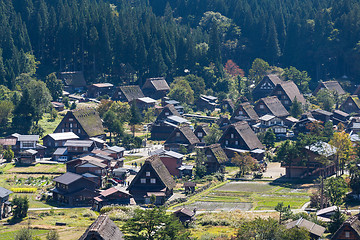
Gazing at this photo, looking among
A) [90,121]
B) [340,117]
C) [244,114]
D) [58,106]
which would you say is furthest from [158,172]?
[340,117]

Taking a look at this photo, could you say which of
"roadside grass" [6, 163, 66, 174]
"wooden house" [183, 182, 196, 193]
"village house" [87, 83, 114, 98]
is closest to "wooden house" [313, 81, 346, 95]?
"village house" [87, 83, 114, 98]

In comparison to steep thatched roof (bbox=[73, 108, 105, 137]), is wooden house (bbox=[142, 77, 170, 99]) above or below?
above

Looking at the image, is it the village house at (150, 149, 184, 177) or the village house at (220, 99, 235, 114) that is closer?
the village house at (150, 149, 184, 177)

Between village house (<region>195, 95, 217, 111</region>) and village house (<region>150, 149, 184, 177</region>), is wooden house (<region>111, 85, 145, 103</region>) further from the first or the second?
village house (<region>150, 149, 184, 177</region>)

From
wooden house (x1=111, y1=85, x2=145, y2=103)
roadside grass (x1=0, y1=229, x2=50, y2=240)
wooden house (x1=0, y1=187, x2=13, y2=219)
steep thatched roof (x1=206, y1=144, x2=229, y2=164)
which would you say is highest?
wooden house (x1=111, y1=85, x2=145, y2=103)

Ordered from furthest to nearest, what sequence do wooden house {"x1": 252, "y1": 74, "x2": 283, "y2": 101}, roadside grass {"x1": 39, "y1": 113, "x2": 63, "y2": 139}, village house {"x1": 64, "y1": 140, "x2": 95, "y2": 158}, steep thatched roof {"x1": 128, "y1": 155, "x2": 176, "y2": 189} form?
wooden house {"x1": 252, "y1": 74, "x2": 283, "y2": 101}, roadside grass {"x1": 39, "y1": 113, "x2": 63, "y2": 139}, village house {"x1": 64, "y1": 140, "x2": 95, "y2": 158}, steep thatched roof {"x1": 128, "y1": 155, "x2": 176, "y2": 189}

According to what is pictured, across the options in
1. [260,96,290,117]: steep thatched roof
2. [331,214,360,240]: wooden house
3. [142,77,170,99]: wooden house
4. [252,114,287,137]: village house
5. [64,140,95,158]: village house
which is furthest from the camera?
[142,77,170,99]: wooden house
